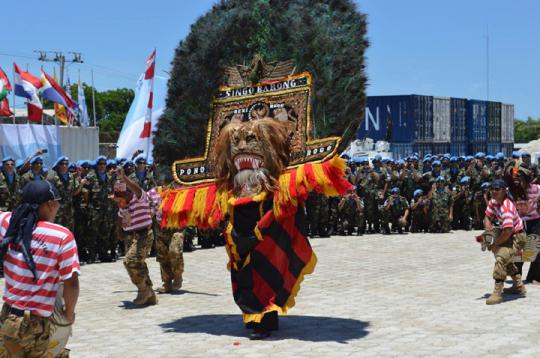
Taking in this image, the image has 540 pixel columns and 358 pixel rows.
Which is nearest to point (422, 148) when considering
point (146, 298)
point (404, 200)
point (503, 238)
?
point (404, 200)

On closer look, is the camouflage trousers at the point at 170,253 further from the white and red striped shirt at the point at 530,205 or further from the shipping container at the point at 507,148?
the shipping container at the point at 507,148

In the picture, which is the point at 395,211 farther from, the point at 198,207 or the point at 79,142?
the point at 79,142

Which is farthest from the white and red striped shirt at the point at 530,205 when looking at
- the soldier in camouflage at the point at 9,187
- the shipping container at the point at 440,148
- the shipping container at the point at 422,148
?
the shipping container at the point at 440,148

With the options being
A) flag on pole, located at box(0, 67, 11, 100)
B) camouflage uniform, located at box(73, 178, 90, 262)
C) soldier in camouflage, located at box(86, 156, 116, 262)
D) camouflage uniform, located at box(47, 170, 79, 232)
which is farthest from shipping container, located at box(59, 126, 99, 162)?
camouflage uniform, located at box(47, 170, 79, 232)

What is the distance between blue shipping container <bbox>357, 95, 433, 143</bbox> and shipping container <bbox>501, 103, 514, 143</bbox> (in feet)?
29.8

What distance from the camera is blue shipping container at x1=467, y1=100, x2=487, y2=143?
39.7m

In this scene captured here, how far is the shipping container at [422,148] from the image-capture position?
115 feet

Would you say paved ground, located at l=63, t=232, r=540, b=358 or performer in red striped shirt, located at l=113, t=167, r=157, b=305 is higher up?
performer in red striped shirt, located at l=113, t=167, r=157, b=305

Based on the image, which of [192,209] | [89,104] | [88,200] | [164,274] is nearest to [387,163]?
[88,200]

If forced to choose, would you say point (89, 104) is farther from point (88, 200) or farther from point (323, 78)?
point (323, 78)

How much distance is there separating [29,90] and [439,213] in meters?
12.9

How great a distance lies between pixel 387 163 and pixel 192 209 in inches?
490

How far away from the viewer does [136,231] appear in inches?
396

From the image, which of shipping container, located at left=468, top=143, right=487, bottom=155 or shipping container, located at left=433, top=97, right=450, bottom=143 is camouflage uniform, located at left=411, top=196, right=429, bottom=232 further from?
shipping container, located at left=468, top=143, right=487, bottom=155
